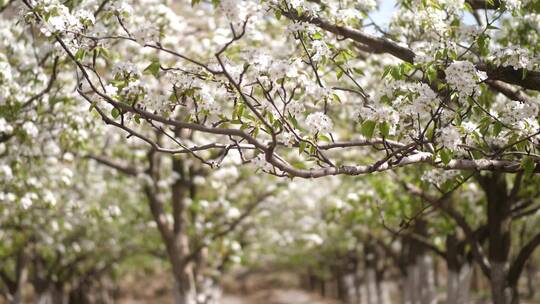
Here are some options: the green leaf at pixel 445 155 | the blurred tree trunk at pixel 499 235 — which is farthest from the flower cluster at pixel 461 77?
the blurred tree trunk at pixel 499 235

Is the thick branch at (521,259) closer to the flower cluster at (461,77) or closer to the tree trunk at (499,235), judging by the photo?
the tree trunk at (499,235)

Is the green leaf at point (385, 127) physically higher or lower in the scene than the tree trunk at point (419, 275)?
lower

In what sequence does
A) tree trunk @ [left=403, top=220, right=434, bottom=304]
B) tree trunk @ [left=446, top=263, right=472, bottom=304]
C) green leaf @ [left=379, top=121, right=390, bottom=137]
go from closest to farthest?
green leaf @ [left=379, top=121, right=390, bottom=137] → tree trunk @ [left=446, top=263, right=472, bottom=304] → tree trunk @ [left=403, top=220, right=434, bottom=304]

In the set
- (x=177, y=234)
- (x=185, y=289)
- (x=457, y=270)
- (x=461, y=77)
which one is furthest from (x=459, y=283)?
(x=461, y=77)

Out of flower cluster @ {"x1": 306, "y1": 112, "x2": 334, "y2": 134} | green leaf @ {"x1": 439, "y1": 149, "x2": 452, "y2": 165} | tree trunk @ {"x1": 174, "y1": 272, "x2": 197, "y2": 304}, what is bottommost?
green leaf @ {"x1": 439, "y1": 149, "x2": 452, "y2": 165}

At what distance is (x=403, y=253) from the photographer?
70.1ft

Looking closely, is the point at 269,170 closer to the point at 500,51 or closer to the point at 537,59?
the point at 500,51

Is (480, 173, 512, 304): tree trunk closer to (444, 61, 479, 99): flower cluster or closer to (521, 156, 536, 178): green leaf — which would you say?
(521, 156, 536, 178): green leaf

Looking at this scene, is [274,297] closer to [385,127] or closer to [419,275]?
[419,275]

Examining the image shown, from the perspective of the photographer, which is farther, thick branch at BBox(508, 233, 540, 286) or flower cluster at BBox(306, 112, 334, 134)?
thick branch at BBox(508, 233, 540, 286)

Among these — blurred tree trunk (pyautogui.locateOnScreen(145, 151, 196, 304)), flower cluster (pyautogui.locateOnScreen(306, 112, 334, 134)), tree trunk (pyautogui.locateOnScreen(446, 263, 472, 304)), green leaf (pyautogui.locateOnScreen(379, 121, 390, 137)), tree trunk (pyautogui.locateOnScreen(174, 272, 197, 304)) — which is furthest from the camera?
tree trunk (pyautogui.locateOnScreen(174, 272, 197, 304))

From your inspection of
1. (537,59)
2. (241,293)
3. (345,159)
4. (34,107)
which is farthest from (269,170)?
(241,293)

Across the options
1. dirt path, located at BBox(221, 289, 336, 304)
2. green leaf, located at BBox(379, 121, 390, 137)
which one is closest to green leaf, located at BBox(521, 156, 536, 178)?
green leaf, located at BBox(379, 121, 390, 137)

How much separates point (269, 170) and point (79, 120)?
14.7 ft
